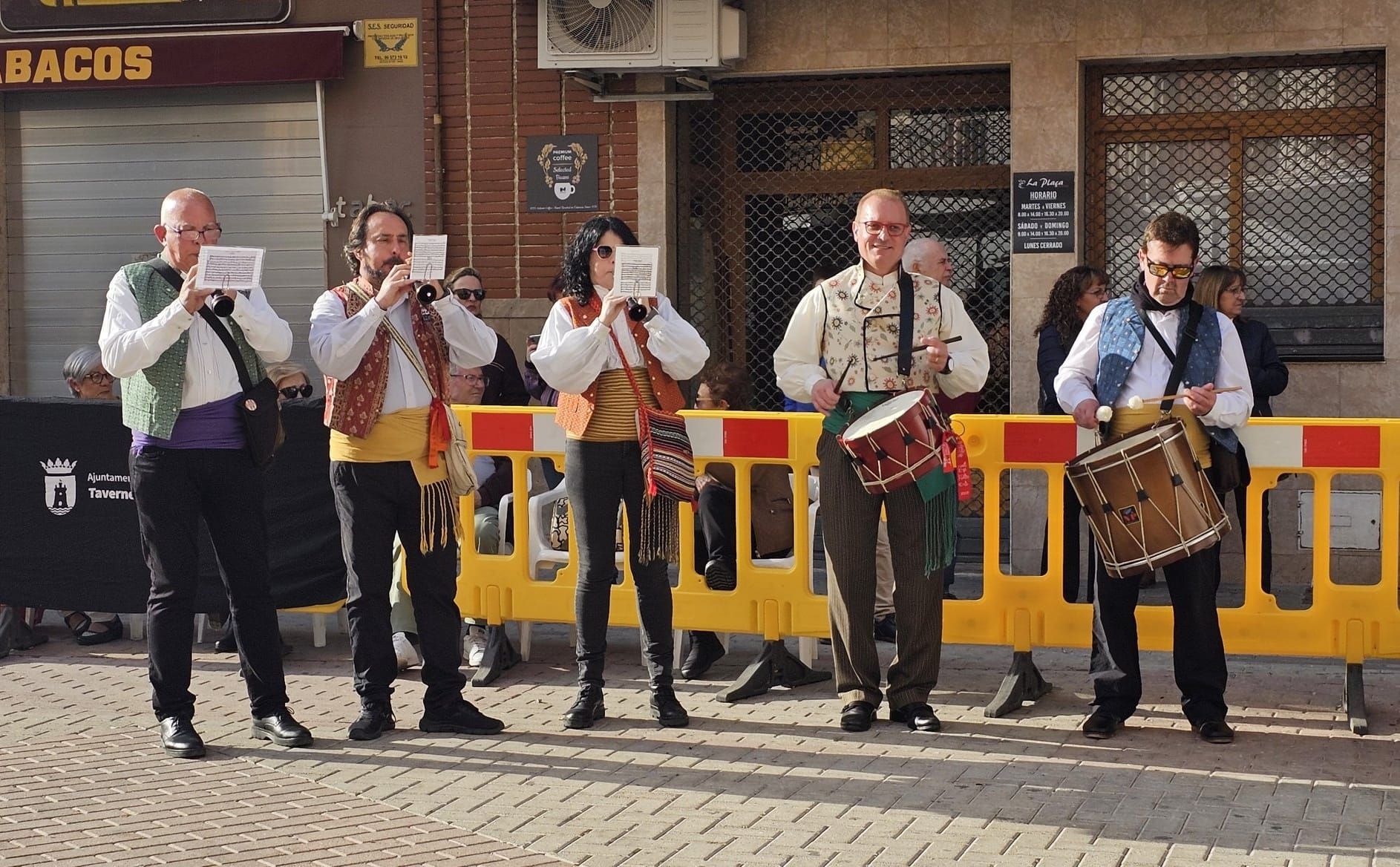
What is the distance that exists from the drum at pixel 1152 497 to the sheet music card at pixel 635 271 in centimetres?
177

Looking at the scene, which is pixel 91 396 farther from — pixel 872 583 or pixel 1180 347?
pixel 1180 347

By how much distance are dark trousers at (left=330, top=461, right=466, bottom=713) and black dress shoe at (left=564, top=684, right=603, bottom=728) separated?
46cm

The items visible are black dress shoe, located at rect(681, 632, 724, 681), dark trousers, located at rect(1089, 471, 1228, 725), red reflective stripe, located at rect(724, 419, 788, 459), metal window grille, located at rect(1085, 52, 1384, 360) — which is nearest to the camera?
dark trousers, located at rect(1089, 471, 1228, 725)

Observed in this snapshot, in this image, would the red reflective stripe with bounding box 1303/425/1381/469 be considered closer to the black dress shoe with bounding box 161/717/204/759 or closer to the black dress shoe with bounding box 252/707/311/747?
the black dress shoe with bounding box 252/707/311/747

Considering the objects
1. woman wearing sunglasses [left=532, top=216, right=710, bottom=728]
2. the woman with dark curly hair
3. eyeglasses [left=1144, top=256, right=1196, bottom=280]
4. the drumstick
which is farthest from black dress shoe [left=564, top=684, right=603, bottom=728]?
the woman with dark curly hair

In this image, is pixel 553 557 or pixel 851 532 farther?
pixel 553 557

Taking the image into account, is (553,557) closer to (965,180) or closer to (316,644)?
(316,644)

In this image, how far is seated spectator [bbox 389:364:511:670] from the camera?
848 centimetres

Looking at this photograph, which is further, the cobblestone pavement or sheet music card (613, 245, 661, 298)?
sheet music card (613, 245, 661, 298)

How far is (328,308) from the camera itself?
6.89m

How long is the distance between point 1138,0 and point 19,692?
24.4ft

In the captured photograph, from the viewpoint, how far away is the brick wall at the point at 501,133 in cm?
1197

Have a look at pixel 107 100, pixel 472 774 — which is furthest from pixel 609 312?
pixel 107 100

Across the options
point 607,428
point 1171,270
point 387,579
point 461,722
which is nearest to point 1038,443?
point 1171,270
